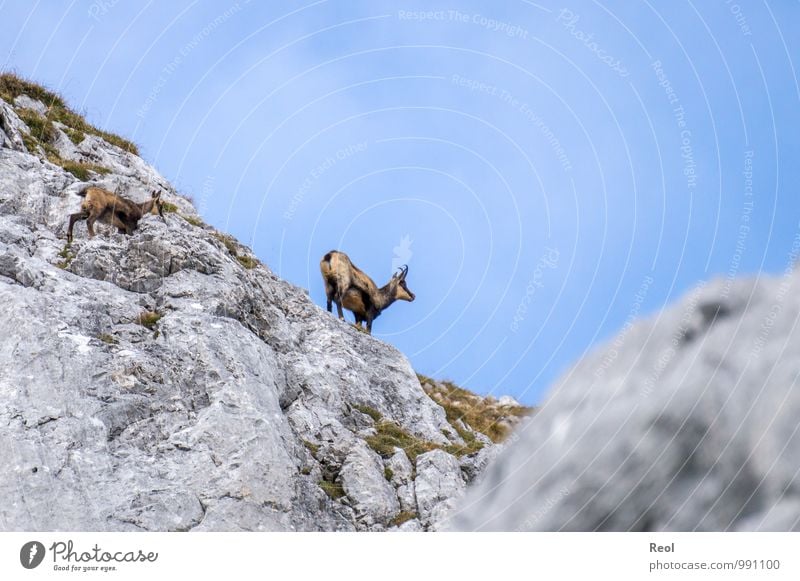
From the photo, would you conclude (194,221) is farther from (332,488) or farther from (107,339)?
(332,488)

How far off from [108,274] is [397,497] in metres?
7.26

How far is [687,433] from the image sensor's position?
2.26 meters

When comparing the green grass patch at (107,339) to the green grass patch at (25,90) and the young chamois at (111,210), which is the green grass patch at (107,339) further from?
the green grass patch at (25,90)

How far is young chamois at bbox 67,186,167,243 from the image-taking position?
19.3 metres

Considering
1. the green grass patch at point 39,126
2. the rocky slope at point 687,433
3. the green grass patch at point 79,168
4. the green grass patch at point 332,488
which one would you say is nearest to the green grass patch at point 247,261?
the green grass patch at point 79,168

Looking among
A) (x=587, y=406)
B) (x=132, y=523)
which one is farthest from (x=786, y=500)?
(x=132, y=523)

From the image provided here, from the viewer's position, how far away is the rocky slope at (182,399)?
12742 millimetres

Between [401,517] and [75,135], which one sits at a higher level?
[75,135]

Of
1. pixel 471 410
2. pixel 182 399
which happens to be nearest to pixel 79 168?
pixel 182 399

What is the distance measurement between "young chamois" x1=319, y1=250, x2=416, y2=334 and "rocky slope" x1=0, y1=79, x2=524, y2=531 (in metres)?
4.55
